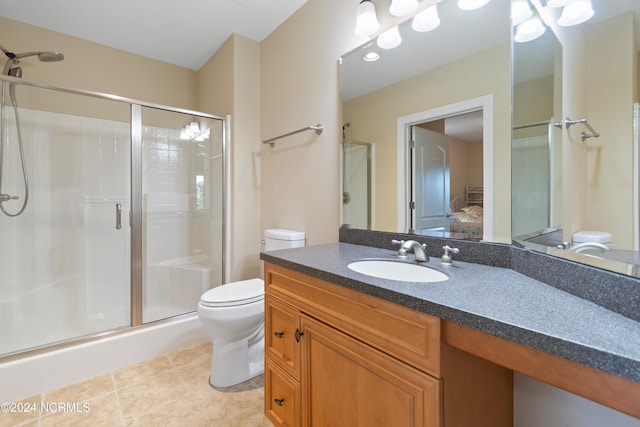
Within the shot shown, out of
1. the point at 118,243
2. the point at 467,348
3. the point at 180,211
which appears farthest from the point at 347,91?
the point at 118,243

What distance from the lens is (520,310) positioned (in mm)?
620

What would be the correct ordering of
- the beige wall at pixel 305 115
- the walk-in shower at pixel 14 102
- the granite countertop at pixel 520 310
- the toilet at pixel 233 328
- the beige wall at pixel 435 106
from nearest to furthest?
the granite countertop at pixel 520 310, the beige wall at pixel 435 106, the toilet at pixel 233 328, the beige wall at pixel 305 115, the walk-in shower at pixel 14 102

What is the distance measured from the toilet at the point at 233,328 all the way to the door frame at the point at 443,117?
0.96 meters

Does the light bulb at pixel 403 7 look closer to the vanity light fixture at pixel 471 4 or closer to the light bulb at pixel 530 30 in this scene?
the vanity light fixture at pixel 471 4

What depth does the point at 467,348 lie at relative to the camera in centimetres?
65

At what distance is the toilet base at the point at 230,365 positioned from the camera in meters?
1.66

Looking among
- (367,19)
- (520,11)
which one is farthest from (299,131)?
(520,11)

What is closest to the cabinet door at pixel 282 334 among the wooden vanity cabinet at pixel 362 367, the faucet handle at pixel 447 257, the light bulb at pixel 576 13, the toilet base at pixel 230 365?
the wooden vanity cabinet at pixel 362 367

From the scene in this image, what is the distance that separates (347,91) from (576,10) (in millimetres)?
1050

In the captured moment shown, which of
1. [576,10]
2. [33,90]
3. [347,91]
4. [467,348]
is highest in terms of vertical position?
[33,90]

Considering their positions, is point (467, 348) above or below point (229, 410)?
above

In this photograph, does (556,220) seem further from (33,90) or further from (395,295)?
(33,90)

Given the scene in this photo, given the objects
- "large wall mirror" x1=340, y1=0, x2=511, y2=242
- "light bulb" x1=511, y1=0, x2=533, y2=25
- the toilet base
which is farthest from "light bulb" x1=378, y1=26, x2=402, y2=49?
the toilet base

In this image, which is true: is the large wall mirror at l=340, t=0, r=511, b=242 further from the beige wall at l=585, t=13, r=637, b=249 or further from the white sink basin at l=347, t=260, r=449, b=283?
the beige wall at l=585, t=13, r=637, b=249
